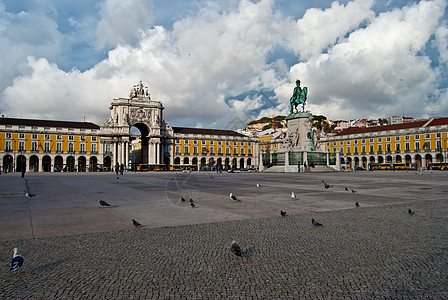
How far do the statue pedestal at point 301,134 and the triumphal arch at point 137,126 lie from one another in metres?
54.7

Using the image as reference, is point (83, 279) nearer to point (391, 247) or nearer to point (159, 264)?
point (159, 264)

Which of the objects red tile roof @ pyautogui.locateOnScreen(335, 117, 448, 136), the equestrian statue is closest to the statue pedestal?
the equestrian statue

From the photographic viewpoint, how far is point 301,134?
4669cm

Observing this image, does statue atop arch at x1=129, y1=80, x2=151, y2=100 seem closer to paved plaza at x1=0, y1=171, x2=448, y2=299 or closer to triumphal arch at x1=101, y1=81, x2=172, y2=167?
triumphal arch at x1=101, y1=81, x2=172, y2=167

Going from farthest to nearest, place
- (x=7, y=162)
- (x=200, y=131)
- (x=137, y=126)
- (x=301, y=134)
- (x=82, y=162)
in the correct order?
(x=200, y=131)
(x=137, y=126)
(x=82, y=162)
(x=7, y=162)
(x=301, y=134)

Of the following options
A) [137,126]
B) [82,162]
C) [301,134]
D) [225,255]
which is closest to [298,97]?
[301,134]

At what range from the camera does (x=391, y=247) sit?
5586 mm

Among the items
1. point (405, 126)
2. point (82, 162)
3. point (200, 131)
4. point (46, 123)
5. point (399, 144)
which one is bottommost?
point (82, 162)

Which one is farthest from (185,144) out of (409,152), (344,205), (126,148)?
(344,205)

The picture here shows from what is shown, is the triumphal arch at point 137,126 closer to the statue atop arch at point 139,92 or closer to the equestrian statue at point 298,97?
the statue atop arch at point 139,92

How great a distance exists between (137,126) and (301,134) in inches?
2526

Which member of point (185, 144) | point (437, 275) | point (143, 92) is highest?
point (143, 92)

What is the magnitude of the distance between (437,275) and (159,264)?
375 cm

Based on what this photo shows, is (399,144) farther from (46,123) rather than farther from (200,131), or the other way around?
(46,123)
